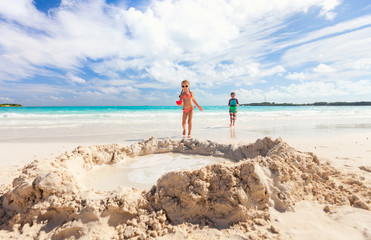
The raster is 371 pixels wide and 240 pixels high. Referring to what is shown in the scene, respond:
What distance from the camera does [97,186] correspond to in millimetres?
2521

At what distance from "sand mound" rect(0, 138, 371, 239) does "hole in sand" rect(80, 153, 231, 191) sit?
0.61 m

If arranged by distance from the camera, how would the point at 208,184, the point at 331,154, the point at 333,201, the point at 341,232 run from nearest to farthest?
the point at 341,232
the point at 208,184
the point at 333,201
the point at 331,154

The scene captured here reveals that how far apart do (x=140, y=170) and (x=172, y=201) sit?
1433 mm

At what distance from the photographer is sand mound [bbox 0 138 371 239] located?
1.64 meters

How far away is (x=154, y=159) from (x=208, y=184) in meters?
1.98

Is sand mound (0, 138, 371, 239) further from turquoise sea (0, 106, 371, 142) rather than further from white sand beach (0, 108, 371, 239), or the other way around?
turquoise sea (0, 106, 371, 142)

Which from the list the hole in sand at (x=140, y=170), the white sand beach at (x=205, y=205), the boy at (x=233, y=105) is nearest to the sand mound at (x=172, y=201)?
the white sand beach at (x=205, y=205)

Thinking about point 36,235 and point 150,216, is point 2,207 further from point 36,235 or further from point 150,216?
point 150,216

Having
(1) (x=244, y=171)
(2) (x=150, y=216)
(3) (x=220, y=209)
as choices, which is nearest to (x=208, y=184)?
(3) (x=220, y=209)

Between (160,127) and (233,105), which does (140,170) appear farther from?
(233,105)

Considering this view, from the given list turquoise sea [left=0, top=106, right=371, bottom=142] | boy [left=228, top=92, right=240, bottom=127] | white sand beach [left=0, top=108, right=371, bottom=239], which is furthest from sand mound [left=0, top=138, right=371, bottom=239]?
boy [left=228, top=92, right=240, bottom=127]

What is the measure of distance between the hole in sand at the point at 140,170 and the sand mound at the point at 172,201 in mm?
613

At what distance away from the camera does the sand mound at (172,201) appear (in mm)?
1638

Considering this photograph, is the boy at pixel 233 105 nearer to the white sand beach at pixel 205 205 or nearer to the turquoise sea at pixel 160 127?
the turquoise sea at pixel 160 127
